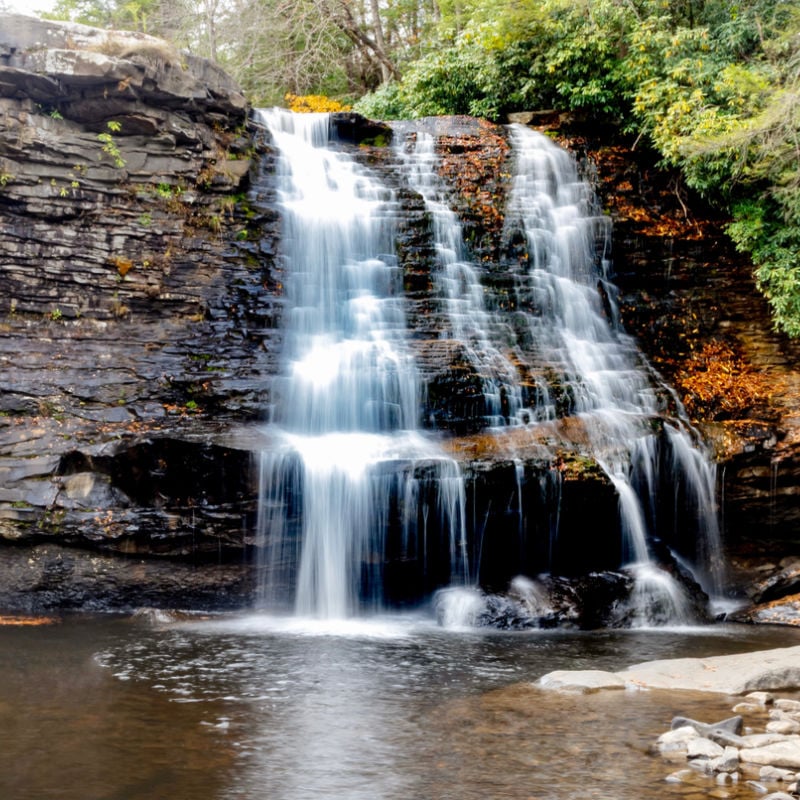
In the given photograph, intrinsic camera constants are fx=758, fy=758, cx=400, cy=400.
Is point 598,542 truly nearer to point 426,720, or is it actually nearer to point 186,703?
point 426,720

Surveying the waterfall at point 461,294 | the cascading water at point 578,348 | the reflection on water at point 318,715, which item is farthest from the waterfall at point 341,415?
the reflection on water at point 318,715

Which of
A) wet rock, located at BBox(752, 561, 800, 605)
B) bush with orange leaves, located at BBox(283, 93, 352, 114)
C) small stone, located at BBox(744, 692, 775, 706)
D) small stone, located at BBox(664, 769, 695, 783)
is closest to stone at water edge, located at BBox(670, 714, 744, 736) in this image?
small stone, located at BBox(664, 769, 695, 783)

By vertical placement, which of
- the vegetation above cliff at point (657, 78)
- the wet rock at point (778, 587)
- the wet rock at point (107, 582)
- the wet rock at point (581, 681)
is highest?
the vegetation above cliff at point (657, 78)

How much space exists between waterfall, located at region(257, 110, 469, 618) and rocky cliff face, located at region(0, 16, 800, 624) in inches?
11.2

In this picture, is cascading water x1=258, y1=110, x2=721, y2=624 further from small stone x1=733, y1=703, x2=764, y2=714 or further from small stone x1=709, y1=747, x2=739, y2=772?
small stone x1=709, y1=747, x2=739, y2=772

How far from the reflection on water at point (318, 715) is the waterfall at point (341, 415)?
4.34 ft

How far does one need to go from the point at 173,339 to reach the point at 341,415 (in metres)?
2.83

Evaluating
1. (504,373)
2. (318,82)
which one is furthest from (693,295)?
(318,82)

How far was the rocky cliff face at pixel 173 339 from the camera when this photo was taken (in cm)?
914

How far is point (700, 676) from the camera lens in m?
6.29

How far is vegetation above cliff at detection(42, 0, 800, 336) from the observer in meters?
12.8

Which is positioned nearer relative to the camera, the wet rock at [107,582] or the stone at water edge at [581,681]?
the stone at water edge at [581,681]

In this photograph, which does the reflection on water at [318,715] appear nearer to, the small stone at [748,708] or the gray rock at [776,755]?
the small stone at [748,708]

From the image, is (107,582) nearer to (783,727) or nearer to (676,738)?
(676,738)
